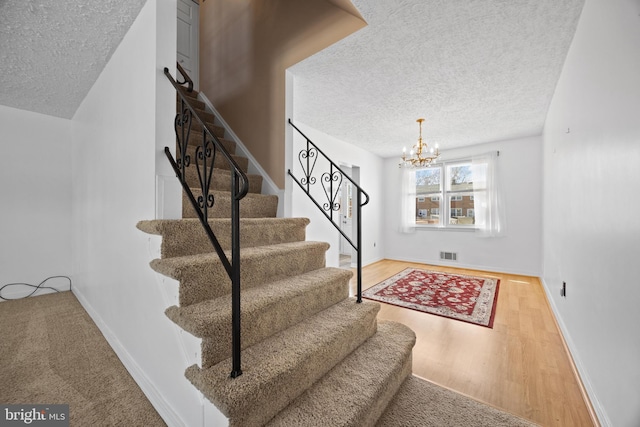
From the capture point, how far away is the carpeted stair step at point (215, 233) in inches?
52.9

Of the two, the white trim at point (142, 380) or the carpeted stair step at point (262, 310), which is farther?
the white trim at point (142, 380)

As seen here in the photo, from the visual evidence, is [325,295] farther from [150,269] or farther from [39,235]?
[39,235]

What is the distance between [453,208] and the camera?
5.25m

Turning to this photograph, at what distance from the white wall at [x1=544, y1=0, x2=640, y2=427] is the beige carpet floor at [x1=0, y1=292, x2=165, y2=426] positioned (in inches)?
87.2

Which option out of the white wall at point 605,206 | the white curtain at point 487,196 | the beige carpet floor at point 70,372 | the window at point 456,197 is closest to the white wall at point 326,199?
the window at point 456,197

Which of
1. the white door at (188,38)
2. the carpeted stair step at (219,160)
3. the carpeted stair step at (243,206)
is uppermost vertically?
the white door at (188,38)

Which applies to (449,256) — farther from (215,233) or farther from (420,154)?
(215,233)

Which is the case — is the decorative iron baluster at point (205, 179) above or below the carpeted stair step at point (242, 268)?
above

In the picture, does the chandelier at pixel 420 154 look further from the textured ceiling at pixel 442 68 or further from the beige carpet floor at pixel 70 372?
the beige carpet floor at pixel 70 372

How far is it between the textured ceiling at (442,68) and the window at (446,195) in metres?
1.28

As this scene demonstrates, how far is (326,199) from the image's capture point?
14.7 feet

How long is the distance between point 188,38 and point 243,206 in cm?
320

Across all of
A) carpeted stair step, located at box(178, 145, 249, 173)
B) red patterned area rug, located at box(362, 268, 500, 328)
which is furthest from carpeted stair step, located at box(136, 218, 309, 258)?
red patterned area rug, located at box(362, 268, 500, 328)

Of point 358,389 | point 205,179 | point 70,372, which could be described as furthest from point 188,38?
point 358,389
